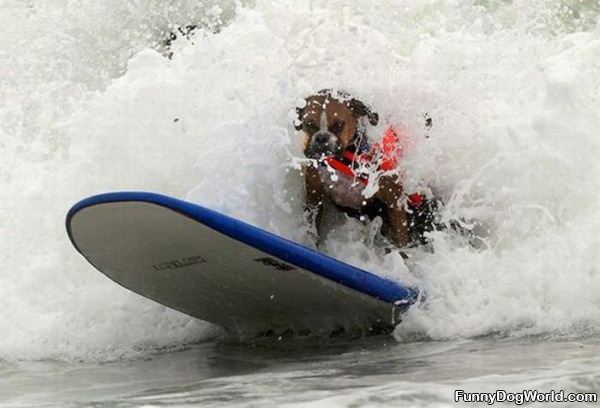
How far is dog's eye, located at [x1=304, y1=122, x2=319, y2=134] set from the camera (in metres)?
4.88

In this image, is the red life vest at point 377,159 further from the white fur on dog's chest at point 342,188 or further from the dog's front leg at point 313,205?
the dog's front leg at point 313,205

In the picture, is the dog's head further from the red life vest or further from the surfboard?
the surfboard

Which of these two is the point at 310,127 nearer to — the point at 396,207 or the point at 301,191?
the point at 301,191

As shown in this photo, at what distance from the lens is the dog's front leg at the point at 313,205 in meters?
5.03

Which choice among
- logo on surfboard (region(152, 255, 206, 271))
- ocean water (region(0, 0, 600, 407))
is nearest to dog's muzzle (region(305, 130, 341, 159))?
ocean water (region(0, 0, 600, 407))

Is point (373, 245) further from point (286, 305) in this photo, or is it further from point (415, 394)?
point (415, 394)

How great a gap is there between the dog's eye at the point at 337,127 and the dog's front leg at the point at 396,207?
1.08 feet

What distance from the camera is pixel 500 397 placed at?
3006mm

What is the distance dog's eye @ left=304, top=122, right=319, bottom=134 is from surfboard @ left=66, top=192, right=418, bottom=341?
0.73 metres

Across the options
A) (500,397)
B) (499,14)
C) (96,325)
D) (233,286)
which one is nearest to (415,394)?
(500,397)

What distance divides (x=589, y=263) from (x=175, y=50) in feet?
9.46

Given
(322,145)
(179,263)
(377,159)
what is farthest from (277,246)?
(377,159)

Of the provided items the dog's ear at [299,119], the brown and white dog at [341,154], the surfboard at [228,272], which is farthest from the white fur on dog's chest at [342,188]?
the surfboard at [228,272]

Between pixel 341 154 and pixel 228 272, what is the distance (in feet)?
2.76
